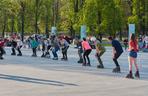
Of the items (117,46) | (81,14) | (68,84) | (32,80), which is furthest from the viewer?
(81,14)

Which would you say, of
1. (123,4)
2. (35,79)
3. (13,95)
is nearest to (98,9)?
(123,4)

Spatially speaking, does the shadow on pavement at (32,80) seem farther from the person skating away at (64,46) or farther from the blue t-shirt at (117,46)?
the person skating away at (64,46)

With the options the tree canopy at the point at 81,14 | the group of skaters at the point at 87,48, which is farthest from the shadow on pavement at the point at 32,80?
the tree canopy at the point at 81,14

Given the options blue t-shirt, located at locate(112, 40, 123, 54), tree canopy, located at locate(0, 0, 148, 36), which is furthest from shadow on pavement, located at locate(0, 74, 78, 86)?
tree canopy, located at locate(0, 0, 148, 36)

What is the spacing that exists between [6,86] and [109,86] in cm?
335

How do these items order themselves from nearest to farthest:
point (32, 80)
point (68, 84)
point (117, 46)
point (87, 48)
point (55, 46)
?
point (68, 84)
point (32, 80)
point (117, 46)
point (87, 48)
point (55, 46)

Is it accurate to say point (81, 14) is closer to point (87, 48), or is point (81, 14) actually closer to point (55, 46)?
point (55, 46)

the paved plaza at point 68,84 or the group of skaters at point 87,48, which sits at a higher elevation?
the group of skaters at point 87,48

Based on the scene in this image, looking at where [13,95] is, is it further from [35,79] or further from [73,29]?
[73,29]

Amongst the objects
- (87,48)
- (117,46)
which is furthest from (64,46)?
(117,46)

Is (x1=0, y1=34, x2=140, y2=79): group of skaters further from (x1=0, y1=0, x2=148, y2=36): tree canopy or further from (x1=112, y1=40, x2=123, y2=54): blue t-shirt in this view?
(x1=0, y1=0, x2=148, y2=36): tree canopy

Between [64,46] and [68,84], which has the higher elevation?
[64,46]

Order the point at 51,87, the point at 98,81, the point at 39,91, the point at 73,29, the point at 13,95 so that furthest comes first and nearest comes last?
1. the point at 73,29
2. the point at 98,81
3. the point at 51,87
4. the point at 39,91
5. the point at 13,95

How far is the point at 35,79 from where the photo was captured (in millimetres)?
17266
